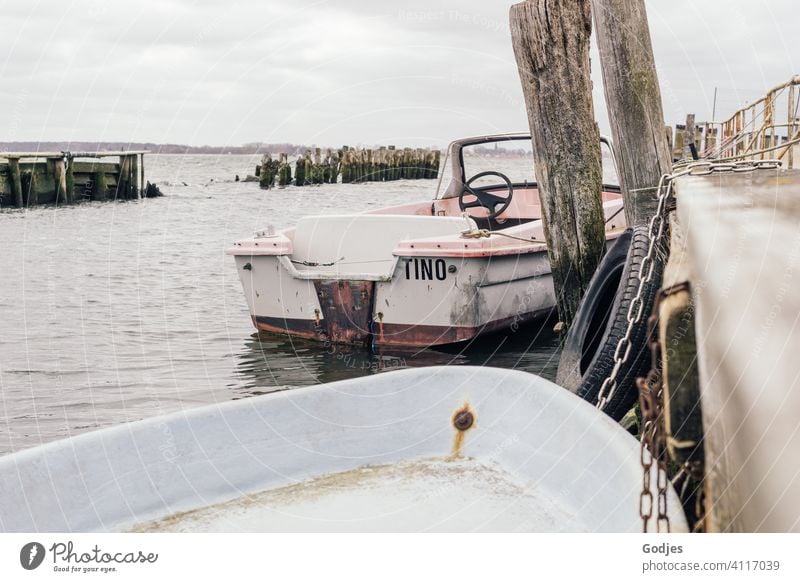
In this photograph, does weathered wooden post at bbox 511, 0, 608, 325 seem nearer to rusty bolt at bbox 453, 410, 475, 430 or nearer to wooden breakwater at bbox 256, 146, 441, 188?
rusty bolt at bbox 453, 410, 475, 430

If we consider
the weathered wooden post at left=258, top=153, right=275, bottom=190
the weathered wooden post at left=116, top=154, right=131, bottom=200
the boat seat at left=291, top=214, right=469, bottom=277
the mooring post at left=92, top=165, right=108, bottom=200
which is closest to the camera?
the boat seat at left=291, top=214, right=469, bottom=277

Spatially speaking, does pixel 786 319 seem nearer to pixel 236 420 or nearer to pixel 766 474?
pixel 766 474

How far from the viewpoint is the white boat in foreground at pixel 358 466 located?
2715 mm

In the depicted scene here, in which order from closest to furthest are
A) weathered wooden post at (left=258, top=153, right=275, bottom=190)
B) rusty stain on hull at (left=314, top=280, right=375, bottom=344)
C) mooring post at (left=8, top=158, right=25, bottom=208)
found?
rusty stain on hull at (left=314, top=280, right=375, bottom=344) < mooring post at (left=8, top=158, right=25, bottom=208) < weathered wooden post at (left=258, top=153, right=275, bottom=190)

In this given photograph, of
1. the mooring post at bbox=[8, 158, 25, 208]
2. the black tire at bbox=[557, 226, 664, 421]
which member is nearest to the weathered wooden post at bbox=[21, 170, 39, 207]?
the mooring post at bbox=[8, 158, 25, 208]

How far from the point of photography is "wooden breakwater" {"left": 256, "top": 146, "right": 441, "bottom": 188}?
1330 inches

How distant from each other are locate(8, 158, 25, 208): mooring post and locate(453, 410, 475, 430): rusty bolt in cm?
2123

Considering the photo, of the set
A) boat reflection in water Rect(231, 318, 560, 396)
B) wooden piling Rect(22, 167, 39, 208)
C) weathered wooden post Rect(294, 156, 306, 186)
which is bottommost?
boat reflection in water Rect(231, 318, 560, 396)

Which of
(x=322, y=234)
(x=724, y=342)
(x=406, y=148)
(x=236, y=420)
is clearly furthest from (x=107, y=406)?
A: (x=406, y=148)

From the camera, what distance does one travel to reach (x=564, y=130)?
5043mm

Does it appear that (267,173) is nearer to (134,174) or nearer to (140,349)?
(134,174)

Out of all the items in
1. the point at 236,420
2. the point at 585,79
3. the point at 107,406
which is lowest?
the point at 107,406

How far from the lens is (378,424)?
11.4ft
